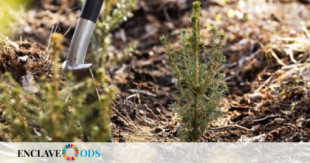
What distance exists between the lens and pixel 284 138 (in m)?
2.21

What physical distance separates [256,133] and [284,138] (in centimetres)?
18

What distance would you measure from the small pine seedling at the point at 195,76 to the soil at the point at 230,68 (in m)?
0.32

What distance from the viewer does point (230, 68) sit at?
3.33 m

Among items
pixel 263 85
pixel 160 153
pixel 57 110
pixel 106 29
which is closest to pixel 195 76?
pixel 160 153

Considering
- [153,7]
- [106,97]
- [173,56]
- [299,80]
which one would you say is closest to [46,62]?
[173,56]

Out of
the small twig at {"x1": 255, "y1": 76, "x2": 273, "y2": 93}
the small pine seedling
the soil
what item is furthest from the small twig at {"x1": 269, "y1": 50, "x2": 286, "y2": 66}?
the small pine seedling

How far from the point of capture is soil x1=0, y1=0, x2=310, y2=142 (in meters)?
2.29

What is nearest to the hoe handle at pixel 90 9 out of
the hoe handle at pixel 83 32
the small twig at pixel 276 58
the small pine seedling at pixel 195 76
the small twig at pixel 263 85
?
the hoe handle at pixel 83 32

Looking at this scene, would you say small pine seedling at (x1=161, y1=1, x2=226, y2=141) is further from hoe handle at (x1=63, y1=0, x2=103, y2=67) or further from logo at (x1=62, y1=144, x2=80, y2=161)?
logo at (x1=62, y1=144, x2=80, y2=161)

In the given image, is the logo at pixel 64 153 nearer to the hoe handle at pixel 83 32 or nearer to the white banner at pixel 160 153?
the white banner at pixel 160 153

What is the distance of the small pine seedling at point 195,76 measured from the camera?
177 cm

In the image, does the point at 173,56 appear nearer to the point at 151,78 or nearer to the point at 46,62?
the point at 46,62

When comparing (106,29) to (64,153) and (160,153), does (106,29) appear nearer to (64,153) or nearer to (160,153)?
(160,153)

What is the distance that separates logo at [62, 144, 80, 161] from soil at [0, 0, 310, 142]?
44 centimetres
